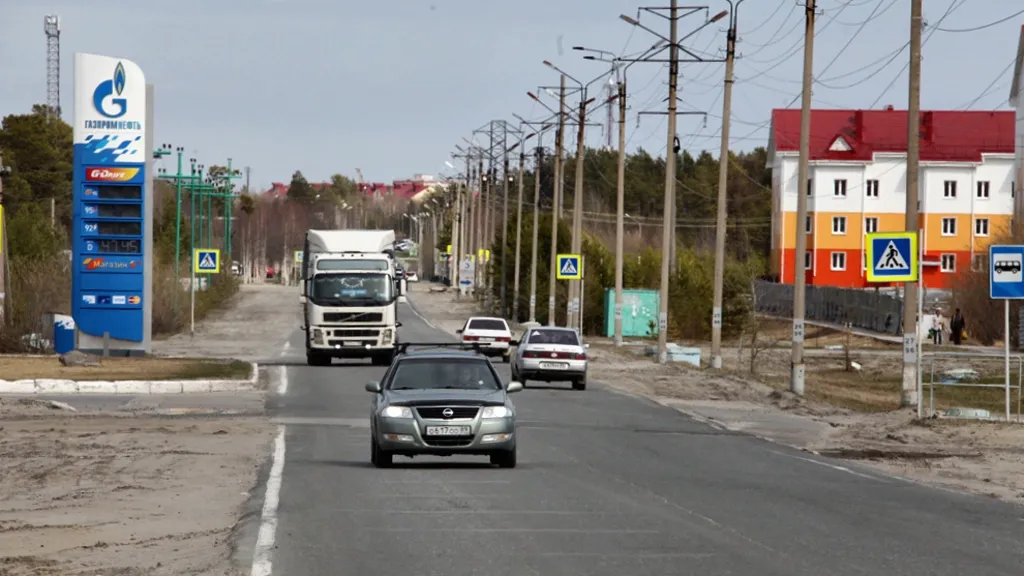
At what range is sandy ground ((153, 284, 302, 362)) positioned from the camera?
2517 inches

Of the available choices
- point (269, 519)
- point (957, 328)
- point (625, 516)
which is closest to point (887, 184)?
point (957, 328)

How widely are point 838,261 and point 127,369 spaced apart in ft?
234

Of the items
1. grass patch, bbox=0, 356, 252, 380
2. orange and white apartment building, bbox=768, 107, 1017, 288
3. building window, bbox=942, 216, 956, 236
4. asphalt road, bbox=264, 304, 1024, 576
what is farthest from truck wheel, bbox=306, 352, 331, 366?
building window, bbox=942, 216, 956, 236

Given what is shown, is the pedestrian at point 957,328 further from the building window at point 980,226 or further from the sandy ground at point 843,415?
the building window at point 980,226

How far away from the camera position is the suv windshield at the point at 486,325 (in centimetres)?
5984

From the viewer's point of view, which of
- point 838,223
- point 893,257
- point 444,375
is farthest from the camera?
point 838,223

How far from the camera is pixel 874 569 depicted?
11.8 m

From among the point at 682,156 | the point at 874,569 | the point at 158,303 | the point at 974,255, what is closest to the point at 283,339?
the point at 158,303

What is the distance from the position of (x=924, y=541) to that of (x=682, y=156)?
158640 mm

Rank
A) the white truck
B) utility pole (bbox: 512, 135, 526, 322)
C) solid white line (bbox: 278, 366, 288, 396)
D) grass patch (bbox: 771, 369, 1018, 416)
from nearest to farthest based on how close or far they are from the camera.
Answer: solid white line (bbox: 278, 366, 288, 396) → grass patch (bbox: 771, 369, 1018, 416) → the white truck → utility pole (bbox: 512, 135, 526, 322)

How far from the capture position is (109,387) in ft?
127

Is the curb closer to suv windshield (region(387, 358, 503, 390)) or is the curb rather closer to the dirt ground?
the dirt ground

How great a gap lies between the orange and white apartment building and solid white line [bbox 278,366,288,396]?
6344 centimetres

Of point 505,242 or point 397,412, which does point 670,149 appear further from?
point 505,242
